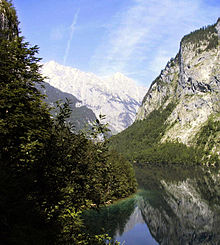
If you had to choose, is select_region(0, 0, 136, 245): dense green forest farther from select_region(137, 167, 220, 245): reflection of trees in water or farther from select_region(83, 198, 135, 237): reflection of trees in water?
select_region(137, 167, 220, 245): reflection of trees in water

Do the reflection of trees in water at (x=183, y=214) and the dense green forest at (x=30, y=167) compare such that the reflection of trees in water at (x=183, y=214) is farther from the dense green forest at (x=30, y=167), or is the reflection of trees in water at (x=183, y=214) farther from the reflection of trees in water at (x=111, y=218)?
the dense green forest at (x=30, y=167)

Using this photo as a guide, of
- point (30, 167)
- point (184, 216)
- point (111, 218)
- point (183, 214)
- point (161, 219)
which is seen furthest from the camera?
point (183, 214)

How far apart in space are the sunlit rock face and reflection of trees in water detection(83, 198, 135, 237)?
5963 millimetres

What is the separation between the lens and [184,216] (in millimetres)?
72750

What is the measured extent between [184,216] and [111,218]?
22.9m

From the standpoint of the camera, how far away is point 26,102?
21000 millimetres

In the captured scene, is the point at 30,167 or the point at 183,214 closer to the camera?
the point at 30,167

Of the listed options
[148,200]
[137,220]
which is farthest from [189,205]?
[137,220]

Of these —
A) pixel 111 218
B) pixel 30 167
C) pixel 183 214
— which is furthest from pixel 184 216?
pixel 30 167

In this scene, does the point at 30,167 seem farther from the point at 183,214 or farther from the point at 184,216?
the point at 183,214

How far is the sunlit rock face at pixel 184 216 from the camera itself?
56.4m

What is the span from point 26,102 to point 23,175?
6185mm

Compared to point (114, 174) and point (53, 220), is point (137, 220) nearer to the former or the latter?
point (114, 174)

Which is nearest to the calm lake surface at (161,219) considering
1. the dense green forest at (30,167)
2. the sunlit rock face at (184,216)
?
the sunlit rock face at (184,216)
